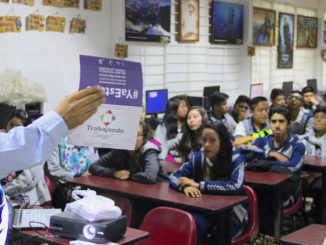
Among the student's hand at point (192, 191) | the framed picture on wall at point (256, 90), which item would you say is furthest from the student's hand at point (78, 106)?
the framed picture on wall at point (256, 90)

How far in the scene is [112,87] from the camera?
1.62 metres

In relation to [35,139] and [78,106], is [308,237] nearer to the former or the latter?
[78,106]

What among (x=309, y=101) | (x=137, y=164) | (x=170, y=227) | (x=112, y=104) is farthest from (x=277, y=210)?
(x=309, y=101)

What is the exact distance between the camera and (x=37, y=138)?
3.99 feet

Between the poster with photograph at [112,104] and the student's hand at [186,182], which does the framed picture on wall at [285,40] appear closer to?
the student's hand at [186,182]

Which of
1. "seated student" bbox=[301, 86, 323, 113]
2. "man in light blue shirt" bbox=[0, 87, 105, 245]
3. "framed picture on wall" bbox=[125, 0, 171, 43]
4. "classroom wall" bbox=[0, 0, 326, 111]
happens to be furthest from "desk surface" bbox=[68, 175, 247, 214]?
"seated student" bbox=[301, 86, 323, 113]

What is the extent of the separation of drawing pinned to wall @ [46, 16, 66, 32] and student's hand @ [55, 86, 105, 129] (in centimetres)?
444

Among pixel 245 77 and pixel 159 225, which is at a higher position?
pixel 245 77

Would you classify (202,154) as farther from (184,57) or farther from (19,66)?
(184,57)

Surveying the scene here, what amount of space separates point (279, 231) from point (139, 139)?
1.43 m

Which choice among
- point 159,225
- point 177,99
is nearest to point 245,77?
point 177,99

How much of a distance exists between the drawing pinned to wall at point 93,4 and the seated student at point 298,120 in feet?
9.39

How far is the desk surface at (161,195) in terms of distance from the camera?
11.5 feet

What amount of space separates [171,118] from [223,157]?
8.63 feet
